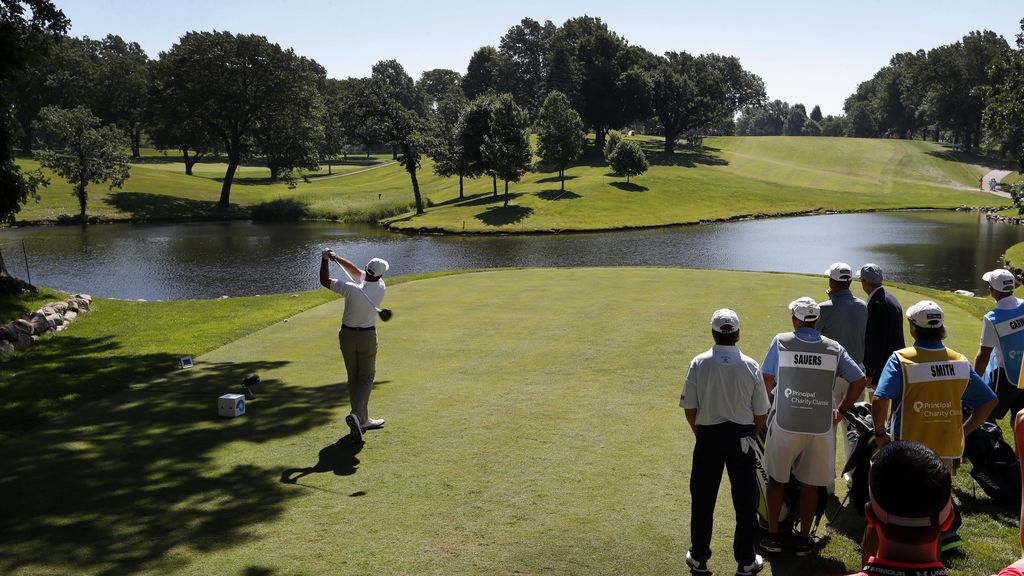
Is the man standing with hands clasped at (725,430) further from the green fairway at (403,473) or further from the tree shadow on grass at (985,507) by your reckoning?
the tree shadow on grass at (985,507)

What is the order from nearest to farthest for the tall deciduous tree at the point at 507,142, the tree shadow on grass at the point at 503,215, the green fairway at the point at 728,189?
the tree shadow on grass at the point at 503,215
the green fairway at the point at 728,189
the tall deciduous tree at the point at 507,142

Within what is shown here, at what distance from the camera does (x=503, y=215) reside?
7294 cm

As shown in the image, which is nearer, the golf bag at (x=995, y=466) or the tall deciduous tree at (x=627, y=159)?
the golf bag at (x=995, y=466)

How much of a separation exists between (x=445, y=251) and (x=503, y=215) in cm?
1799

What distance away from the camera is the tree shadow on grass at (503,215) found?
70688 mm

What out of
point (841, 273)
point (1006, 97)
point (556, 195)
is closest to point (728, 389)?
point (841, 273)

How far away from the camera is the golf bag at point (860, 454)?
759cm

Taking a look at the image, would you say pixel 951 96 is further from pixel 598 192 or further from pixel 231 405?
pixel 231 405

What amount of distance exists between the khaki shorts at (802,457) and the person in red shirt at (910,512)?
3853 mm

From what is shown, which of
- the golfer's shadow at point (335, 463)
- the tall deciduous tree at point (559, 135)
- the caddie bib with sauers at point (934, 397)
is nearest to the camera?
the caddie bib with sauers at point (934, 397)

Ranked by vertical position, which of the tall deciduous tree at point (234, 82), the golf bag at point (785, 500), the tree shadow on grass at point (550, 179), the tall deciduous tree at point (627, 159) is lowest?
the golf bag at point (785, 500)

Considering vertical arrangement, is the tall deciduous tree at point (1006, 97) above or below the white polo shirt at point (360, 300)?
above

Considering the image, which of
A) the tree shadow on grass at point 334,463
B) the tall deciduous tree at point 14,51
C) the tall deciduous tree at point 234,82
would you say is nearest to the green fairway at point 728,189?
the tall deciduous tree at point 234,82

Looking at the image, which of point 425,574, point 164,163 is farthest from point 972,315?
point 164,163
